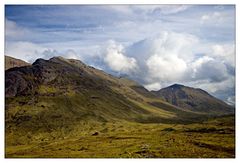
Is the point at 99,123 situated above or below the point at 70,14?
below

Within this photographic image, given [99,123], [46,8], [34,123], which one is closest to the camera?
[46,8]

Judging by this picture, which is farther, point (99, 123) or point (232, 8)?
point (99, 123)
